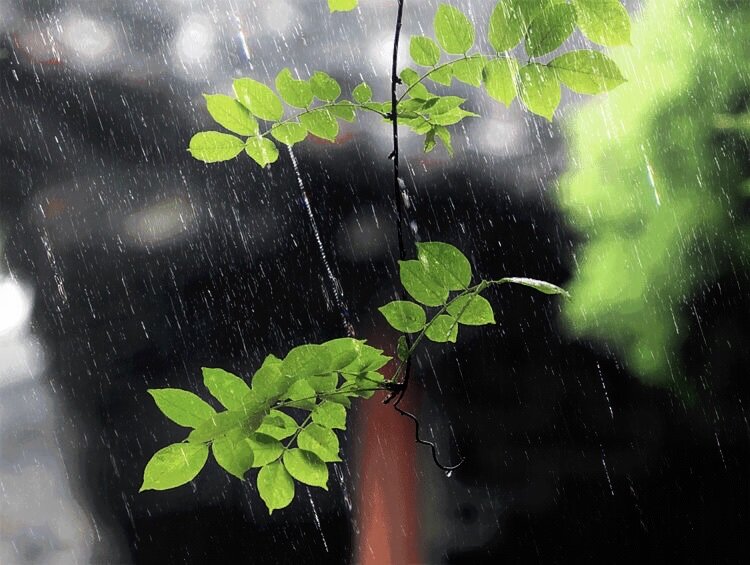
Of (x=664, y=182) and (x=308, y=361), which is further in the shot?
(x=664, y=182)

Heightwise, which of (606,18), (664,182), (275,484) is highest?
(664,182)

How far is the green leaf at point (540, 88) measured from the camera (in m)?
0.22

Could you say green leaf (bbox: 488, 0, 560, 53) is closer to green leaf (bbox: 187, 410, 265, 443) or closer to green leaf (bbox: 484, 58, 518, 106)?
green leaf (bbox: 484, 58, 518, 106)

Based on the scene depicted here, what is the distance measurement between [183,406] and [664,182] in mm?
3932

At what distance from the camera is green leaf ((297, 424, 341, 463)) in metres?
0.25

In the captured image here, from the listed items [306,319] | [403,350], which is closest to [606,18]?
[403,350]

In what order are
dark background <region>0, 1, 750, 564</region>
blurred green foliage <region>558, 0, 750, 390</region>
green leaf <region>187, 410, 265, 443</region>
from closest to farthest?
green leaf <region>187, 410, 265, 443</region>, blurred green foliage <region>558, 0, 750, 390</region>, dark background <region>0, 1, 750, 564</region>

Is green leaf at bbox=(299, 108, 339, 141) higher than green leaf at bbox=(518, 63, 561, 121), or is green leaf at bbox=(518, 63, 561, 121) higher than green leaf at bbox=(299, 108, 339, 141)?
green leaf at bbox=(299, 108, 339, 141)

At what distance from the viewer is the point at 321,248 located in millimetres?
4461

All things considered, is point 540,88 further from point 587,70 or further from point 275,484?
point 275,484

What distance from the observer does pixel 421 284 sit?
0.82ft

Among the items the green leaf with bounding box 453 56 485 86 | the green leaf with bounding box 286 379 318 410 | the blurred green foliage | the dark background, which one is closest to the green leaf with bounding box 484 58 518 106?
the green leaf with bounding box 453 56 485 86

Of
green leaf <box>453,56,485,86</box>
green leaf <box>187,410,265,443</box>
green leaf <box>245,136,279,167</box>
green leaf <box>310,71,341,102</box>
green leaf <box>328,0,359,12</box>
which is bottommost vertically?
green leaf <box>187,410,265,443</box>

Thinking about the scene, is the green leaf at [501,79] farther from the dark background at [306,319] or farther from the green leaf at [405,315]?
the dark background at [306,319]
